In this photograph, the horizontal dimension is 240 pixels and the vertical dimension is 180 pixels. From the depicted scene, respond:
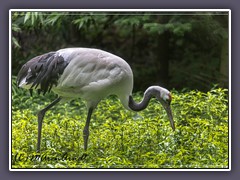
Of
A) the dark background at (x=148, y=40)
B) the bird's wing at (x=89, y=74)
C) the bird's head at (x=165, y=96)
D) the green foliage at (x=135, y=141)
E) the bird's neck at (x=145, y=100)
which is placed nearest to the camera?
the green foliage at (x=135, y=141)

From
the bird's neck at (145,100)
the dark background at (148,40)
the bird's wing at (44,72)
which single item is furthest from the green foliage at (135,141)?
the dark background at (148,40)

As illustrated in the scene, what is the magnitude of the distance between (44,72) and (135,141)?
1.40 meters

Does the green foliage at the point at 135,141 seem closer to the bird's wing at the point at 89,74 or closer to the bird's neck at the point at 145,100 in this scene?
the bird's neck at the point at 145,100

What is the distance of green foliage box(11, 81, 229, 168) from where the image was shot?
789 centimetres

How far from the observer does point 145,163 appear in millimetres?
7965

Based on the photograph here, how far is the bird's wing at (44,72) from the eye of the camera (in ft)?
26.7

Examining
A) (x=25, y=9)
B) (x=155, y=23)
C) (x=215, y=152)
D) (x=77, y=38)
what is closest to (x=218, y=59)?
(x=155, y=23)

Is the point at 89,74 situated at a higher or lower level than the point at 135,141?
higher

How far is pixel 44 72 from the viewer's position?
8.16 meters

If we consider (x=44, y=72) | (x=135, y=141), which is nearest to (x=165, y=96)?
(x=135, y=141)

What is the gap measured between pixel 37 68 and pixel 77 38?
4.56m

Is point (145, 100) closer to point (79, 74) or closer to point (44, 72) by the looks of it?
point (79, 74)

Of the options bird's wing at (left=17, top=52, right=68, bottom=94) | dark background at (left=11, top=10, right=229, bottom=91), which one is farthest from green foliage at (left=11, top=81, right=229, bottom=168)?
dark background at (left=11, top=10, right=229, bottom=91)

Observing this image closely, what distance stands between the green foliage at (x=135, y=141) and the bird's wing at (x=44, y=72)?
72cm
